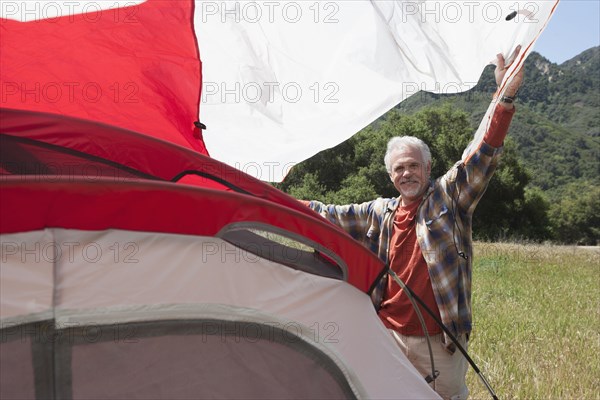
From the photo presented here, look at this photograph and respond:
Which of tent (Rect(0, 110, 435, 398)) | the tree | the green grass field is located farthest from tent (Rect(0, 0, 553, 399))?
the tree

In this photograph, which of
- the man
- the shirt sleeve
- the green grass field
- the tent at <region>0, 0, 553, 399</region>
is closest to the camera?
the tent at <region>0, 0, 553, 399</region>

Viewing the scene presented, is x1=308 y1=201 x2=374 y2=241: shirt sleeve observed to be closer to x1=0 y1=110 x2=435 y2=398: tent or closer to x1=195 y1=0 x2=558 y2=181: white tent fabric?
x1=195 y1=0 x2=558 y2=181: white tent fabric

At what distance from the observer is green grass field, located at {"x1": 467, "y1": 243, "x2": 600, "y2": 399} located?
4805 mm

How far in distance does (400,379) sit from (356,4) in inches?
78.9

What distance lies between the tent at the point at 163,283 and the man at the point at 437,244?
748 mm

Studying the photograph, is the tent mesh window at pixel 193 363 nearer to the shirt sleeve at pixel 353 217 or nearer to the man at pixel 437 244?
the man at pixel 437 244

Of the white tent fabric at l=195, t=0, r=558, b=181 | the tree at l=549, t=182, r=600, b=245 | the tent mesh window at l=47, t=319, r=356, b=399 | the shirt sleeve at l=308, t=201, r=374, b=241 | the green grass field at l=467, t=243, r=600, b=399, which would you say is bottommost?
the tree at l=549, t=182, r=600, b=245

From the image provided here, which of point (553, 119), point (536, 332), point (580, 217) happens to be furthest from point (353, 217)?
point (553, 119)

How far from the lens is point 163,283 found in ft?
6.23

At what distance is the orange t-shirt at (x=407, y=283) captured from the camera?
9.86 ft

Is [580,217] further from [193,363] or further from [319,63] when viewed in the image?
[193,363]

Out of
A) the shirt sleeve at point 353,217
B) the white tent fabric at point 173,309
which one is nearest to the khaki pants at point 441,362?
the shirt sleeve at point 353,217

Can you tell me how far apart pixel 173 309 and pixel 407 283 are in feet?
4.85

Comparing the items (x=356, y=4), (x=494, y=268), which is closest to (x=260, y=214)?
(x=356, y=4)
